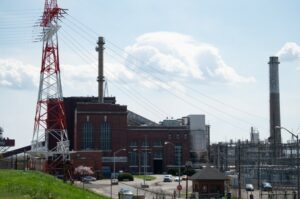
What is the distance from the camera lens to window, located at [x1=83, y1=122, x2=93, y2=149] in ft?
387

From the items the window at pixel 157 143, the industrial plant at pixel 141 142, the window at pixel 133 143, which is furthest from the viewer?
the window at pixel 157 143

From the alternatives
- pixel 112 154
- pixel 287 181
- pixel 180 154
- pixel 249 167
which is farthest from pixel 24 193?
pixel 180 154

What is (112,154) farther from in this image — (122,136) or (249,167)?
(249,167)

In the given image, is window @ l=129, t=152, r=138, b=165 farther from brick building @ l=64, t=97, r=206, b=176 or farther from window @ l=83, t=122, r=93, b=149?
window @ l=83, t=122, r=93, b=149

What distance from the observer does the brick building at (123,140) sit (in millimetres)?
118000

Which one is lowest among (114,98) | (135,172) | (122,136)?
(135,172)

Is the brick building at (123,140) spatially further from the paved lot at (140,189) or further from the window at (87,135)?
the paved lot at (140,189)

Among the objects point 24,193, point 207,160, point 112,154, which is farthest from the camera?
point 207,160

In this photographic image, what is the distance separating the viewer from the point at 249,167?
8969 cm

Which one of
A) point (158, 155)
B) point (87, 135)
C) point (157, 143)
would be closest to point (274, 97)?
point (157, 143)

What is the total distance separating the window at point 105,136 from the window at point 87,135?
245cm

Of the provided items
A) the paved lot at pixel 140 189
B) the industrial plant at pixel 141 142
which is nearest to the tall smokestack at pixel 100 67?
the industrial plant at pixel 141 142

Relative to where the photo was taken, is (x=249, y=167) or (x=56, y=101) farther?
(x=249, y=167)

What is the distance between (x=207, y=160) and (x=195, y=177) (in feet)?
200
